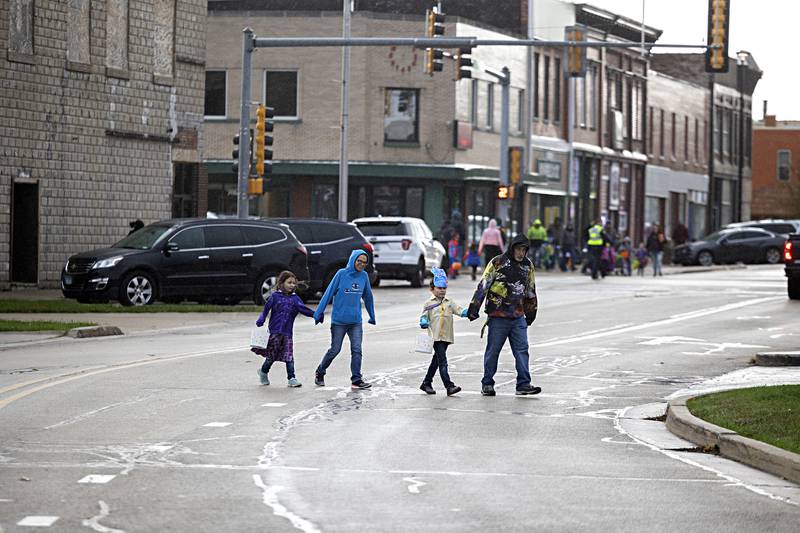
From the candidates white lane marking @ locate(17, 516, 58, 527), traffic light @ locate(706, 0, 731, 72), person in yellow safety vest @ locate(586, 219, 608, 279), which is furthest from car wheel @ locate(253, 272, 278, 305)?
white lane marking @ locate(17, 516, 58, 527)

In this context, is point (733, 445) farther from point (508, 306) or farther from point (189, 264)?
point (189, 264)

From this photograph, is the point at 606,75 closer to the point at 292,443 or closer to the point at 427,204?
the point at 427,204

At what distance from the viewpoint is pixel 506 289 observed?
683 inches

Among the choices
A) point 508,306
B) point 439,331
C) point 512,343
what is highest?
point 508,306

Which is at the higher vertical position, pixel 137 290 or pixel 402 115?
pixel 402 115

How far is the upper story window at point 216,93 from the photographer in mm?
56594

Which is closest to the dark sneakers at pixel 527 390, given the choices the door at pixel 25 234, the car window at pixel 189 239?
the car window at pixel 189 239

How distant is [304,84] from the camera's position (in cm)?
5559

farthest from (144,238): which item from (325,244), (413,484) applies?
(413,484)

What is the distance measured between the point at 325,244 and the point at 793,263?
9777 millimetres

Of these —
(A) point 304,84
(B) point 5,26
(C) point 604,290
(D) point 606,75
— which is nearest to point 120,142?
(B) point 5,26

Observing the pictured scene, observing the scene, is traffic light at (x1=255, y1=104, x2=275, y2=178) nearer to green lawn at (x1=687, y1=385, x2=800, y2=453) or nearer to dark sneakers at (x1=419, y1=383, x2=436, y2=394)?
dark sneakers at (x1=419, y1=383, x2=436, y2=394)

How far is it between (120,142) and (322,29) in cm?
1912

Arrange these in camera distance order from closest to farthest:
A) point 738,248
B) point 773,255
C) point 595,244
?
1. point 595,244
2. point 738,248
3. point 773,255
